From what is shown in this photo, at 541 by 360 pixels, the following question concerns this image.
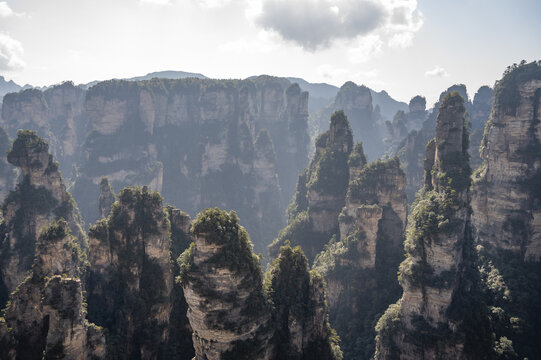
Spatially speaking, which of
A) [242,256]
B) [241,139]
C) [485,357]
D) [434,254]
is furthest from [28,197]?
[241,139]

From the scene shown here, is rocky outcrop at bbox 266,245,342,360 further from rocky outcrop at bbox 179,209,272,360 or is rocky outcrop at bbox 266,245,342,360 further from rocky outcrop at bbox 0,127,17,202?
rocky outcrop at bbox 0,127,17,202

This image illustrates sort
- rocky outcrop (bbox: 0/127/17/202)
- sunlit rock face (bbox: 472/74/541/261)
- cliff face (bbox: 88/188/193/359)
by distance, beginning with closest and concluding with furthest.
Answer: cliff face (bbox: 88/188/193/359), sunlit rock face (bbox: 472/74/541/261), rocky outcrop (bbox: 0/127/17/202)

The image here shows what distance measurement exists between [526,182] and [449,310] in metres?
23.2

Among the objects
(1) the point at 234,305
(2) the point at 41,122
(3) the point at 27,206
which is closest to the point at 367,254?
(1) the point at 234,305

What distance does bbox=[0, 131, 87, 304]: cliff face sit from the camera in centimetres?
4391

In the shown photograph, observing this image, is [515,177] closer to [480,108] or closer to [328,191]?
[328,191]

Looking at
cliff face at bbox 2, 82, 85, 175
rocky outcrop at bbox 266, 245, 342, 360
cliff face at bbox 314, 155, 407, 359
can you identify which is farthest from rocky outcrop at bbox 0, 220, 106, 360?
cliff face at bbox 2, 82, 85, 175

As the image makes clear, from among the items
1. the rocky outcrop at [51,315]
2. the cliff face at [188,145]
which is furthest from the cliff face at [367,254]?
the cliff face at [188,145]

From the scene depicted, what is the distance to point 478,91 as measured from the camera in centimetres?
13575

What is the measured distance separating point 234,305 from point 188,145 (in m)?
106

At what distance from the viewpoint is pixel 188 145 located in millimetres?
124250

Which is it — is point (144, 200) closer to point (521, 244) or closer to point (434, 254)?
point (434, 254)

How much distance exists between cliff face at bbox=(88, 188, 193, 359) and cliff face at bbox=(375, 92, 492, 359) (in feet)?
78.1

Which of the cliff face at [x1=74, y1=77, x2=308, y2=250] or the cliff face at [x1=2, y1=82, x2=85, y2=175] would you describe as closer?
the cliff face at [x1=74, y1=77, x2=308, y2=250]
